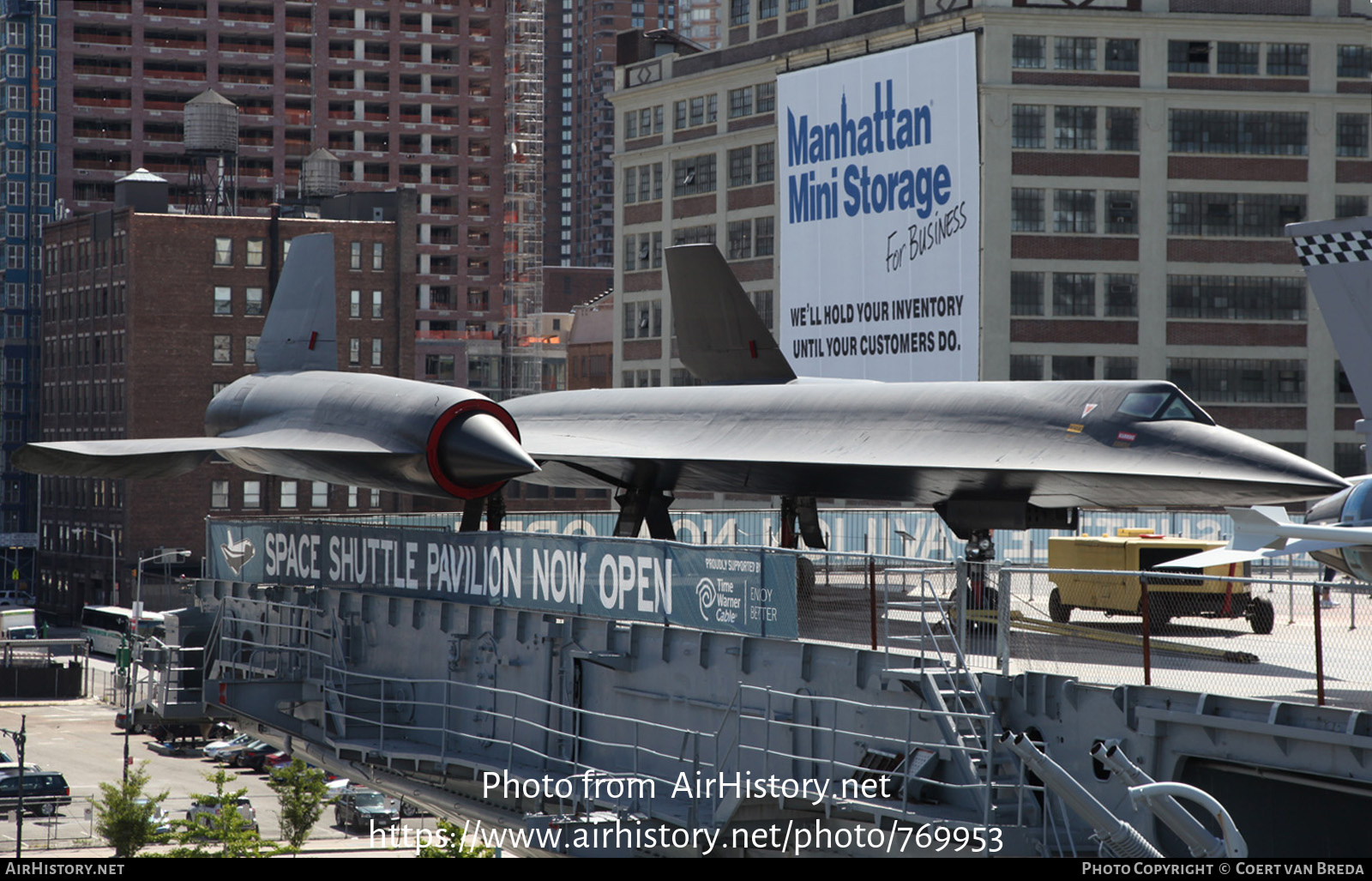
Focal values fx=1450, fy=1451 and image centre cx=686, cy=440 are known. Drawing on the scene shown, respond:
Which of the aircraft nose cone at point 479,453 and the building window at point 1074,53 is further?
the building window at point 1074,53

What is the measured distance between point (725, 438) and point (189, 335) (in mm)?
72979

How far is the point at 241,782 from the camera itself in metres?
64.1

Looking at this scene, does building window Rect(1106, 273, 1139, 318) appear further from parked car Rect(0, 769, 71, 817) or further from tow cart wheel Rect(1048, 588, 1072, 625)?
tow cart wheel Rect(1048, 588, 1072, 625)

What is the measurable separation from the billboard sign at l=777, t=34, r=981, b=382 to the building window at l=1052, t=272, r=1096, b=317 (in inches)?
163

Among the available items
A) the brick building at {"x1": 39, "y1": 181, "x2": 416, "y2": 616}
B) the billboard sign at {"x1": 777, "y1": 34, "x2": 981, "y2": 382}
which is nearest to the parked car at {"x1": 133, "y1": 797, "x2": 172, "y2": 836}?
the billboard sign at {"x1": 777, "y1": 34, "x2": 981, "y2": 382}

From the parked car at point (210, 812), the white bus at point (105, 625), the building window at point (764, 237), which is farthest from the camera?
the white bus at point (105, 625)

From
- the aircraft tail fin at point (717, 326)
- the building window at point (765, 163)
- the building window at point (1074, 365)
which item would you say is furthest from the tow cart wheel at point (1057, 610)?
the building window at point (765, 163)

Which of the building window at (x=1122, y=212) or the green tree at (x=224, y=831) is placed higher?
the building window at (x=1122, y=212)

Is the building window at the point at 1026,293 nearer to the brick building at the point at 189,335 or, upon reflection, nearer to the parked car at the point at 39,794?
the brick building at the point at 189,335

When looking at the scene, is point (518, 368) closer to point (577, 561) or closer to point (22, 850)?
point (22, 850)

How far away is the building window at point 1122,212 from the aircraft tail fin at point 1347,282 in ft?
163

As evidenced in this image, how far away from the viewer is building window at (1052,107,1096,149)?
6894 cm

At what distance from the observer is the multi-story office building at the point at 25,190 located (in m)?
112

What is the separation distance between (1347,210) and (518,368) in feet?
232
